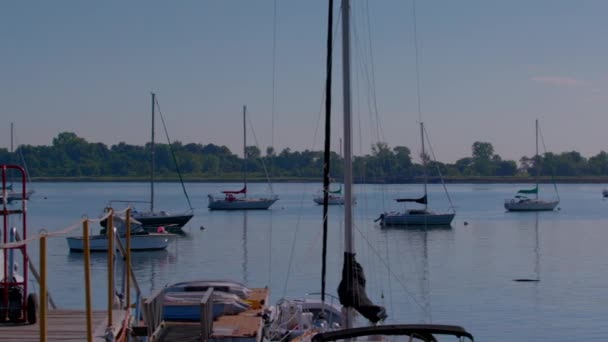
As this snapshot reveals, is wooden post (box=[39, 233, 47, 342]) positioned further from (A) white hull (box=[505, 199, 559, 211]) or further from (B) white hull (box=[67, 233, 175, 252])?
(A) white hull (box=[505, 199, 559, 211])

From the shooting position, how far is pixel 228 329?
19047mm

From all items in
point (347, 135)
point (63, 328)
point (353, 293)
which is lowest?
point (353, 293)

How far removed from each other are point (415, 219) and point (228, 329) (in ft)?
193

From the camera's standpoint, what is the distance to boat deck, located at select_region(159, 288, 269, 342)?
17812mm

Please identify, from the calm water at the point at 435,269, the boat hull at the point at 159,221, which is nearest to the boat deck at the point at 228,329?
the calm water at the point at 435,269

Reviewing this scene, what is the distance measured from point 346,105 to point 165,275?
26791 millimetres

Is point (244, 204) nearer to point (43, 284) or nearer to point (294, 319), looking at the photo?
point (294, 319)

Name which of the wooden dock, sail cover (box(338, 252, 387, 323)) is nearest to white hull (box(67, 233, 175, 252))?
sail cover (box(338, 252, 387, 323))

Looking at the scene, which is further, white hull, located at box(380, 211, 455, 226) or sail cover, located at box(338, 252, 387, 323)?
white hull, located at box(380, 211, 455, 226)

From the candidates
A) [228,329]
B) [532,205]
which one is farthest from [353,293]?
[532,205]

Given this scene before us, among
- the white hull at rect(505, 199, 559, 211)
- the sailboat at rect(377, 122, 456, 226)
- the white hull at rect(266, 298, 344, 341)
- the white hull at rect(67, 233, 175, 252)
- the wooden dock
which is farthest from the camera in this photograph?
the white hull at rect(505, 199, 559, 211)

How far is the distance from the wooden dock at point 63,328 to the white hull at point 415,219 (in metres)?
65.3

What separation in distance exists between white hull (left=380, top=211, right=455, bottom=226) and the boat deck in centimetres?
5506

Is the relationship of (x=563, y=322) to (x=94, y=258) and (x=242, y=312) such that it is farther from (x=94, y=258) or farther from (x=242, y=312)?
(x=94, y=258)
